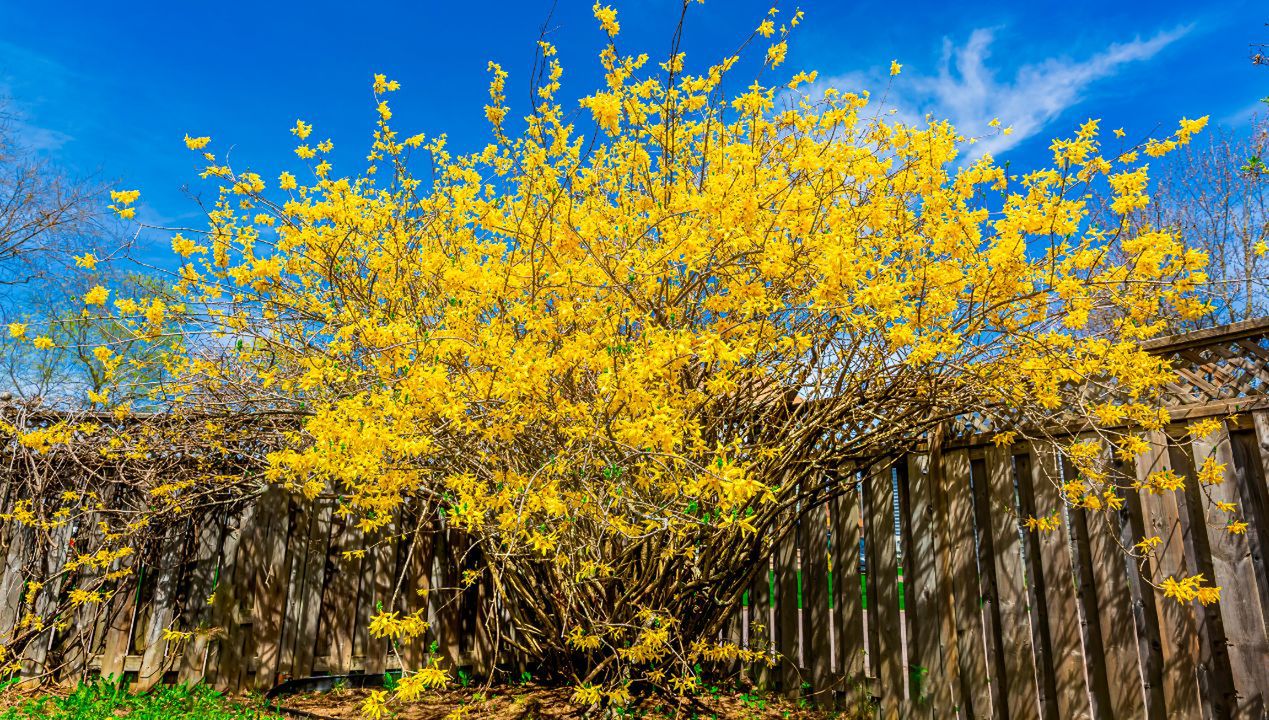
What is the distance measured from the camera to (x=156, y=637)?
4719mm

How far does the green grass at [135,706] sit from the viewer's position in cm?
400

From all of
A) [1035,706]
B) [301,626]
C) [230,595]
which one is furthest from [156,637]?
[1035,706]

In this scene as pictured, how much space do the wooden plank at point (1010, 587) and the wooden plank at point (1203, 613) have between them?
1.95 ft

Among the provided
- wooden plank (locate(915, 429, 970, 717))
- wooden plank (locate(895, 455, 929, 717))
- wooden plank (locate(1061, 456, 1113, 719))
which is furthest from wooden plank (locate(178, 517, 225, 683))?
wooden plank (locate(1061, 456, 1113, 719))

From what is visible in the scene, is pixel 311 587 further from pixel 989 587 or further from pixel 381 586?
pixel 989 587

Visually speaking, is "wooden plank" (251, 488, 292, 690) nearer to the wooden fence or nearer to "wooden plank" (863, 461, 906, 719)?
the wooden fence

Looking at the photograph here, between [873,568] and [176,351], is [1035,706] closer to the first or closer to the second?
[873,568]

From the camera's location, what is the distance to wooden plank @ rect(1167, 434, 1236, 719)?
8.71 feet

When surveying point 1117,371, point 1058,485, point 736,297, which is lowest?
point 1058,485

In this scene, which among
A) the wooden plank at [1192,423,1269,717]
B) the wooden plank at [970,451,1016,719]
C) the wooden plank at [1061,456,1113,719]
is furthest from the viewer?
the wooden plank at [970,451,1016,719]

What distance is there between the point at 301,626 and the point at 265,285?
2.12m

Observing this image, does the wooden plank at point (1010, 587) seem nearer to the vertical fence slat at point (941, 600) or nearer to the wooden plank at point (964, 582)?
the wooden plank at point (964, 582)

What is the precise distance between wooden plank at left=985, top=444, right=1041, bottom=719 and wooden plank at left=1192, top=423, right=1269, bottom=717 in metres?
0.68

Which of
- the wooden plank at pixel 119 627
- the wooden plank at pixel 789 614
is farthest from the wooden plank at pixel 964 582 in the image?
the wooden plank at pixel 119 627
